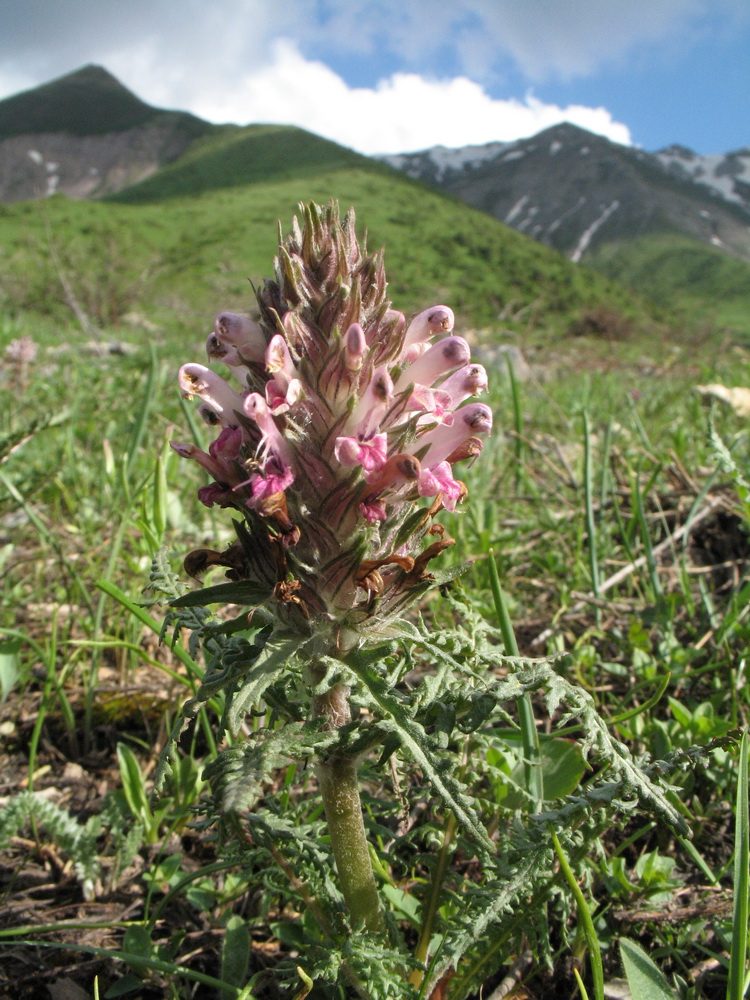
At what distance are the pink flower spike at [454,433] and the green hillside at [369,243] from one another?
143 feet

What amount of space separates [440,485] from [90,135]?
165 metres

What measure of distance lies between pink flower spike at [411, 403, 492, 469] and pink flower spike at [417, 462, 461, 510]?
64mm

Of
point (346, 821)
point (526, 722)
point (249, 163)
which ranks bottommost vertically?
point (346, 821)

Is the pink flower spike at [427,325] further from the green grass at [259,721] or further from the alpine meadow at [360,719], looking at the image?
the green grass at [259,721]

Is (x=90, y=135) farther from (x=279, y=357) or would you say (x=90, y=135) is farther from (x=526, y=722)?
(x=526, y=722)

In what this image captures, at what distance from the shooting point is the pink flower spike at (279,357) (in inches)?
57.2

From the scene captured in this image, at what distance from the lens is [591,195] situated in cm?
15950

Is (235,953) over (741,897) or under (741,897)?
under

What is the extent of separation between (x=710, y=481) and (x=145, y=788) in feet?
8.94

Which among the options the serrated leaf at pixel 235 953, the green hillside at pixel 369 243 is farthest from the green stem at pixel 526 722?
the green hillside at pixel 369 243

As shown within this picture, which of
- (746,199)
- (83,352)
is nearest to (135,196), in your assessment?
(83,352)

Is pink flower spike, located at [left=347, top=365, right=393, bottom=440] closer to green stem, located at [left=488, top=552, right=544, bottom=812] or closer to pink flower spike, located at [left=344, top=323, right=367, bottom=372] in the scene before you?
pink flower spike, located at [left=344, top=323, right=367, bottom=372]

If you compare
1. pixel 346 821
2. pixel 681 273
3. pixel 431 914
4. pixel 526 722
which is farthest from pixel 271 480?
pixel 681 273

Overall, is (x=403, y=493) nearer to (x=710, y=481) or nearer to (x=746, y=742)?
(x=746, y=742)
